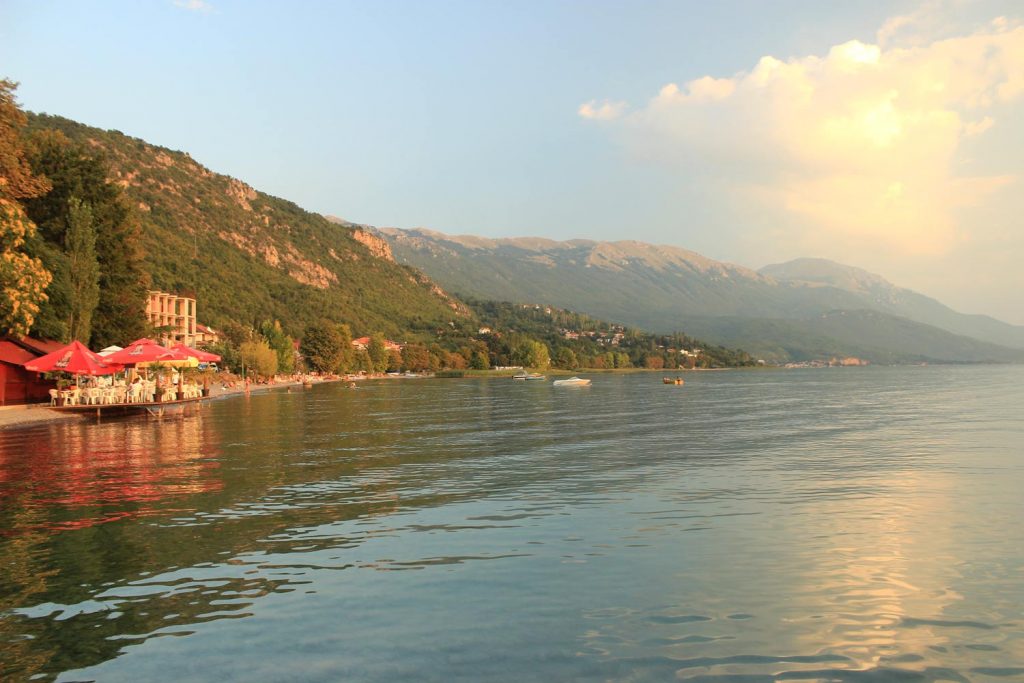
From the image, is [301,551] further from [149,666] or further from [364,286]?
[364,286]

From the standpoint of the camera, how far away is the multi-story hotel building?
9962cm

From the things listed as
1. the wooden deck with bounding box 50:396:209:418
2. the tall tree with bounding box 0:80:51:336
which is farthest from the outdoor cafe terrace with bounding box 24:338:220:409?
the tall tree with bounding box 0:80:51:336

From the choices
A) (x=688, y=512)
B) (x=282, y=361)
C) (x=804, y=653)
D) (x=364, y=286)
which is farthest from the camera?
(x=364, y=286)

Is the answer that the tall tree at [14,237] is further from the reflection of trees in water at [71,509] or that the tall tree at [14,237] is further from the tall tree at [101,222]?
the tall tree at [101,222]

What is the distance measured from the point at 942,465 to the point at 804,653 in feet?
61.6

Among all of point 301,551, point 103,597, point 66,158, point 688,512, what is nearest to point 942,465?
point 688,512

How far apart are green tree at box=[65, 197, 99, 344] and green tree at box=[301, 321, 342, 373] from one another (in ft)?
290

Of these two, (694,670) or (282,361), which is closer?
(694,670)

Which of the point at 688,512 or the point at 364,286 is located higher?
the point at 364,286

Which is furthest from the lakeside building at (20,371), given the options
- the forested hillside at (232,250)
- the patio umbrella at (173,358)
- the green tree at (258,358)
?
the forested hillside at (232,250)

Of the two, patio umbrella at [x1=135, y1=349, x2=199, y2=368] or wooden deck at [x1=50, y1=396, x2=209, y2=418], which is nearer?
wooden deck at [x1=50, y1=396, x2=209, y2=418]

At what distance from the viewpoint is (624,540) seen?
1348cm

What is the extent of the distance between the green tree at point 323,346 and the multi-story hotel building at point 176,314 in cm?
2904

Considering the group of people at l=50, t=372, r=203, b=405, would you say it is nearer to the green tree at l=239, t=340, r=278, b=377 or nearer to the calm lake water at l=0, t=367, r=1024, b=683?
the calm lake water at l=0, t=367, r=1024, b=683
